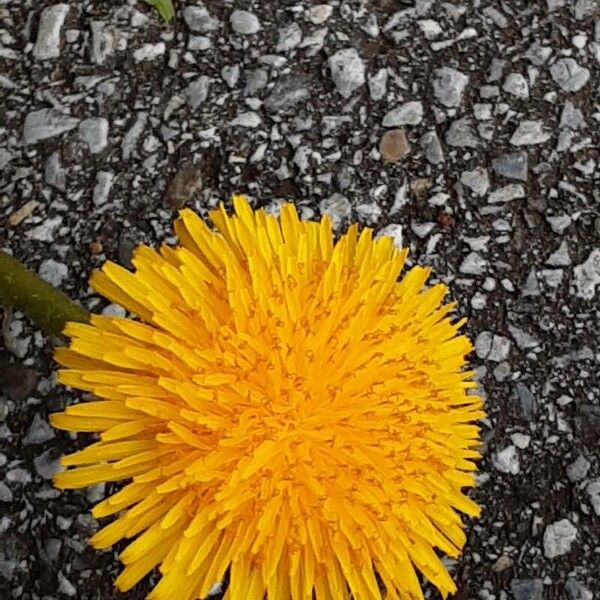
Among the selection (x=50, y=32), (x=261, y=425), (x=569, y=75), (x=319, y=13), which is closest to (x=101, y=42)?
(x=50, y=32)

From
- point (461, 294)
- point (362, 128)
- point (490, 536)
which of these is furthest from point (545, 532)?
point (362, 128)

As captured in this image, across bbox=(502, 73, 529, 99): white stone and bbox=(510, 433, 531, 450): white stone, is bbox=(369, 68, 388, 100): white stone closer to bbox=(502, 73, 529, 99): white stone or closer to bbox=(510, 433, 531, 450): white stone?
bbox=(502, 73, 529, 99): white stone

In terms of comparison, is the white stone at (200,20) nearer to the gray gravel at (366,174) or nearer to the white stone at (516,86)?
the gray gravel at (366,174)

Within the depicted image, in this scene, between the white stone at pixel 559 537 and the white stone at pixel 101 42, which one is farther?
the white stone at pixel 101 42

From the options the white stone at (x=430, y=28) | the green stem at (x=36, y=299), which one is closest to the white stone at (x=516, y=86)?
the white stone at (x=430, y=28)

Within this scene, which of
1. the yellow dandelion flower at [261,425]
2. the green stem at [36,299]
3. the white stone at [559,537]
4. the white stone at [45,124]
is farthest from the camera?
the white stone at [45,124]

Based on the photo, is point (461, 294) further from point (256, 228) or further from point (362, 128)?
point (256, 228)

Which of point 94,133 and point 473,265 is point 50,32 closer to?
point 94,133
